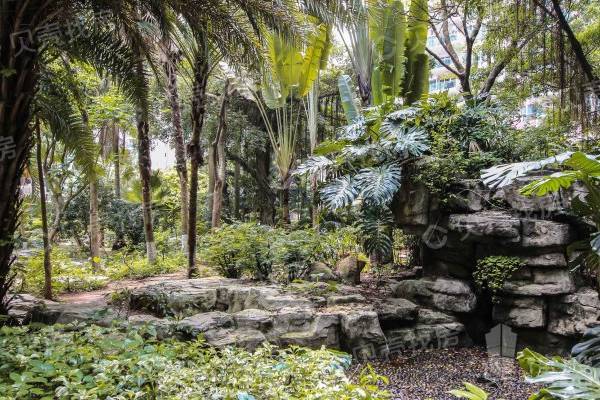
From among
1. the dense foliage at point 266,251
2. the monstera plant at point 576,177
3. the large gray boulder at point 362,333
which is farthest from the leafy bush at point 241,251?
the monstera plant at point 576,177

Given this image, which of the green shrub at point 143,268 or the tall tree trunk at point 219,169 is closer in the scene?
the green shrub at point 143,268

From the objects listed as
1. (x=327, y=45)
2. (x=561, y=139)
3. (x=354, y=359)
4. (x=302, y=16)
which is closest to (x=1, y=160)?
(x=302, y=16)

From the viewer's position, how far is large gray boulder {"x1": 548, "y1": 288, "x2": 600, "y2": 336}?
15.7 ft

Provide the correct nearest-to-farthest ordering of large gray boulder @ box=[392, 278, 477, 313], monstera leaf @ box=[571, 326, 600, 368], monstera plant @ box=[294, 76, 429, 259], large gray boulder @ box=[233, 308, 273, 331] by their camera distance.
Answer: monstera leaf @ box=[571, 326, 600, 368]
large gray boulder @ box=[233, 308, 273, 331]
large gray boulder @ box=[392, 278, 477, 313]
monstera plant @ box=[294, 76, 429, 259]

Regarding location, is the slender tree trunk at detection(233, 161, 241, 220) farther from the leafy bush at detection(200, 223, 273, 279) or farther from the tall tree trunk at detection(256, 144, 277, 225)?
the leafy bush at detection(200, 223, 273, 279)

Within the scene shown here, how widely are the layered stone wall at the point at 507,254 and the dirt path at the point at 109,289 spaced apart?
3.87 m

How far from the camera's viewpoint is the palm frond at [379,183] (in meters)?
5.32

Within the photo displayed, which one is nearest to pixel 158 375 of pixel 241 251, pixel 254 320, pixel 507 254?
pixel 254 320

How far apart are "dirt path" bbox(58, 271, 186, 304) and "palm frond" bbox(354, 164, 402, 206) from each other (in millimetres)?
3493

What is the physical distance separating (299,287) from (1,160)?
3369 mm

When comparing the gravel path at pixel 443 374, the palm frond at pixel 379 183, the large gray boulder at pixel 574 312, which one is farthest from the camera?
the palm frond at pixel 379 183

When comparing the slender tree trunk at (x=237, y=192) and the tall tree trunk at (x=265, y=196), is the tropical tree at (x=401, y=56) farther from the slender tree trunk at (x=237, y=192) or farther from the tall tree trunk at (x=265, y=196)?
the slender tree trunk at (x=237, y=192)

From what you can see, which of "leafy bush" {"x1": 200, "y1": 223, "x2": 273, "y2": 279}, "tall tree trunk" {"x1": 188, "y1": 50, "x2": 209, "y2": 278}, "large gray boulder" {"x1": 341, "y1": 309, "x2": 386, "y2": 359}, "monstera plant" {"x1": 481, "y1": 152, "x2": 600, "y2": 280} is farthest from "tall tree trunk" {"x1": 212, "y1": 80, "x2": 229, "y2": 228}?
"monstera plant" {"x1": 481, "y1": 152, "x2": 600, "y2": 280}

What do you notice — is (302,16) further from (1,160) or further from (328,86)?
(328,86)
